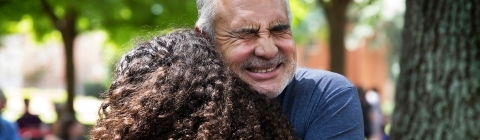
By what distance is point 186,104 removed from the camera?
2.32 meters

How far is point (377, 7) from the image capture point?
55.6 ft

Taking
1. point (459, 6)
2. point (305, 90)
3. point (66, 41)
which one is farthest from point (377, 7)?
point (305, 90)

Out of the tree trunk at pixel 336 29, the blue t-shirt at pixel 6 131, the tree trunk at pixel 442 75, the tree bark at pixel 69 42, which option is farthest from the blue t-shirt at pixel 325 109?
the tree bark at pixel 69 42

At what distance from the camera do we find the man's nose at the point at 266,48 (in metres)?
2.75

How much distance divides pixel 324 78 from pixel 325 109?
0.16 metres

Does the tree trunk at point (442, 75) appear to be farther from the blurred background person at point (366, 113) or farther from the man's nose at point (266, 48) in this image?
the blurred background person at point (366, 113)

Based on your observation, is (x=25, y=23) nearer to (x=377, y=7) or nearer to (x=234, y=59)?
(x=377, y=7)

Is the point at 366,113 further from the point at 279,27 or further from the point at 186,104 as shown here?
the point at 186,104

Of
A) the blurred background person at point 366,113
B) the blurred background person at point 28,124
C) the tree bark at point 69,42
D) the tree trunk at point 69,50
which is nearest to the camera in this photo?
the blurred background person at point 366,113

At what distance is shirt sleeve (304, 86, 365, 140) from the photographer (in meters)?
2.67

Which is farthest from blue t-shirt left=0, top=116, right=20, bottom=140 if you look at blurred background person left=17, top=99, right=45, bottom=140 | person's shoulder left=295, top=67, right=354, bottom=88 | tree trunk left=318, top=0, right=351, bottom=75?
tree trunk left=318, top=0, right=351, bottom=75

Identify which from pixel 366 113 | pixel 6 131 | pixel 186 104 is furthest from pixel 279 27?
pixel 366 113

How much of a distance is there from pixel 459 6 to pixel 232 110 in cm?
321

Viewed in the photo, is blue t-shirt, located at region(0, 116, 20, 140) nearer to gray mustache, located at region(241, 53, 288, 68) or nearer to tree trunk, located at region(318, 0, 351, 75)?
gray mustache, located at region(241, 53, 288, 68)
